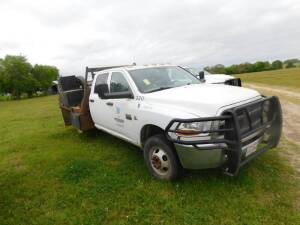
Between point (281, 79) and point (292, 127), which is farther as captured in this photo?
point (281, 79)

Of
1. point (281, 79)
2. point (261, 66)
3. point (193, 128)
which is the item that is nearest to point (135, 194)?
point (193, 128)

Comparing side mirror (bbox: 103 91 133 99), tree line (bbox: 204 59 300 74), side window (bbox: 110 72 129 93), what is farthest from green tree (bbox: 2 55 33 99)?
side mirror (bbox: 103 91 133 99)

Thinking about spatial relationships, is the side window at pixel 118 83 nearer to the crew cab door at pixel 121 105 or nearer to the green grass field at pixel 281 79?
the crew cab door at pixel 121 105

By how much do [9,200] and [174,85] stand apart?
336cm

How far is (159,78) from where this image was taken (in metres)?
4.58

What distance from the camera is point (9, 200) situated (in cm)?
381

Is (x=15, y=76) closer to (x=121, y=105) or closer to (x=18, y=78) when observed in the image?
(x=18, y=78)

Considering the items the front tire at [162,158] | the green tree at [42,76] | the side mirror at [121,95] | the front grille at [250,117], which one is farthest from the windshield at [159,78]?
the green tree at [42,76]

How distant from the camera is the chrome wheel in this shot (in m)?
3.70

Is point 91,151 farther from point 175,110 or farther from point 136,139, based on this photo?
point 175,110

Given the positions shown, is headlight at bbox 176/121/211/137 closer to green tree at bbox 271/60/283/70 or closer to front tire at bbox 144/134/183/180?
front tire at bbox 144/134/183/180

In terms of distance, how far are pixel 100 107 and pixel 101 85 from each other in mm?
928

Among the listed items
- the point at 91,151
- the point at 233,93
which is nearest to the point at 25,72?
the point at 91,151

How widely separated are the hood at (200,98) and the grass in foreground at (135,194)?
124cm
